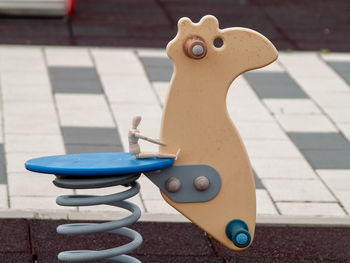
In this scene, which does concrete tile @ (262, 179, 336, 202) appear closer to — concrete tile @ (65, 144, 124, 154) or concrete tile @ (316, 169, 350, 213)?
concrete tile @ (316, 169, 350, 213)

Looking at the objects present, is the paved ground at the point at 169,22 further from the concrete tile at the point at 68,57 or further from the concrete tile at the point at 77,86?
the concrete tile at the point at 77,86

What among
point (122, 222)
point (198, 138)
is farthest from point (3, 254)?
point (198, 138)

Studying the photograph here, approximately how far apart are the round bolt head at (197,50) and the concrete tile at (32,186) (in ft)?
7.67

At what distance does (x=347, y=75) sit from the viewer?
32.5ft

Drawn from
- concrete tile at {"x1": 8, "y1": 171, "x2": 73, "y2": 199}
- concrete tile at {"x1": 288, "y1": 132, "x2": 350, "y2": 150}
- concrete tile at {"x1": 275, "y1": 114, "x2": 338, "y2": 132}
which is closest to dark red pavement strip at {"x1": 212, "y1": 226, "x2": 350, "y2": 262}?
concrete tile at {"x1": 8, "y1": 171, "x2": 73, "y2": 199}

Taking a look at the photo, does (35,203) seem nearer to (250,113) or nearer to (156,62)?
(250,113)

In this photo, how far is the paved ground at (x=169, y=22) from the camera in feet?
36.0

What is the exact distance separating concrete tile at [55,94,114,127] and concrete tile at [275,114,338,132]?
1747 mm

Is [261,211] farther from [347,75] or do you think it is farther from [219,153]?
[347,75]

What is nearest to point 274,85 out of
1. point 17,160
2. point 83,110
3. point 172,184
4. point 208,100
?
point 83,110

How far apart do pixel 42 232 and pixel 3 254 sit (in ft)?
1.36

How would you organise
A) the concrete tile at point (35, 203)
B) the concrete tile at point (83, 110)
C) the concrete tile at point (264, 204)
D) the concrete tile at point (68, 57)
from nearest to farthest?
the concrete tile at point (35, 203), the concrete tile at point (264, 204), the concrete tile at point (83, 110), the concrete tile at point (68, 57)

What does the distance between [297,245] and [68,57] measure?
17.4ft

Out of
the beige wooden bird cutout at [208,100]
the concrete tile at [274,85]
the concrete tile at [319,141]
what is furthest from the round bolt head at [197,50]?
the concrete tile at [274,85]
